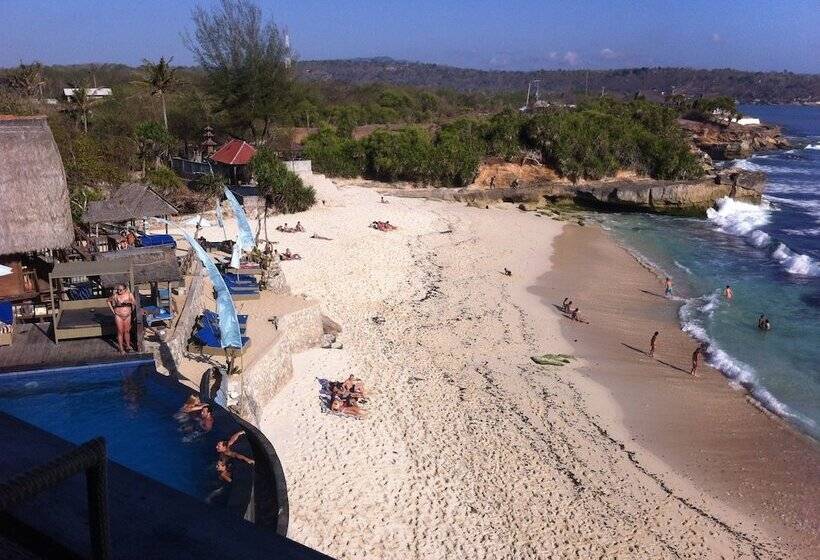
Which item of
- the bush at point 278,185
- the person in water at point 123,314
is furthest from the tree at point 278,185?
the person in water at point 123,314

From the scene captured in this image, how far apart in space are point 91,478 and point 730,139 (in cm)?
8348

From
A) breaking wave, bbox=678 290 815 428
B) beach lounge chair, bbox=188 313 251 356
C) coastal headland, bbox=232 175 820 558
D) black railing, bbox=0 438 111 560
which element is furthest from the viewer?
breaking wave, bbox=678 290 815 428

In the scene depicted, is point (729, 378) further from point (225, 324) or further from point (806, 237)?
point (806, 237)

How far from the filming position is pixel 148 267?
39.2ft

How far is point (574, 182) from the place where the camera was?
42.8 meters

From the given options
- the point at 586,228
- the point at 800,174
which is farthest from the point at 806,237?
the point at 800,174

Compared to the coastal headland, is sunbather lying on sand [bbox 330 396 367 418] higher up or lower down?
higher up

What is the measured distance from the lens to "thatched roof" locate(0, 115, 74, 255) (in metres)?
10.8

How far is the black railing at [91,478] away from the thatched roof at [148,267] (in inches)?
410

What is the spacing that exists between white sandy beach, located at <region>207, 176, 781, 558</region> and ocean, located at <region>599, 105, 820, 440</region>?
426 cm

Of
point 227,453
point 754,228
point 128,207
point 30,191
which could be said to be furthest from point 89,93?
point 227,453

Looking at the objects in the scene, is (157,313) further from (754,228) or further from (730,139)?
(730,139)

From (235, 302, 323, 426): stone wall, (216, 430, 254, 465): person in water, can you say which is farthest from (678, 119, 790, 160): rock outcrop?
(216, 430, 254, 465): person in water

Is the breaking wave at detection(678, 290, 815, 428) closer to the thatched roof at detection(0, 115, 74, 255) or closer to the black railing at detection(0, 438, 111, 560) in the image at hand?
the black railing at detection(0, 438, 111, 560)
